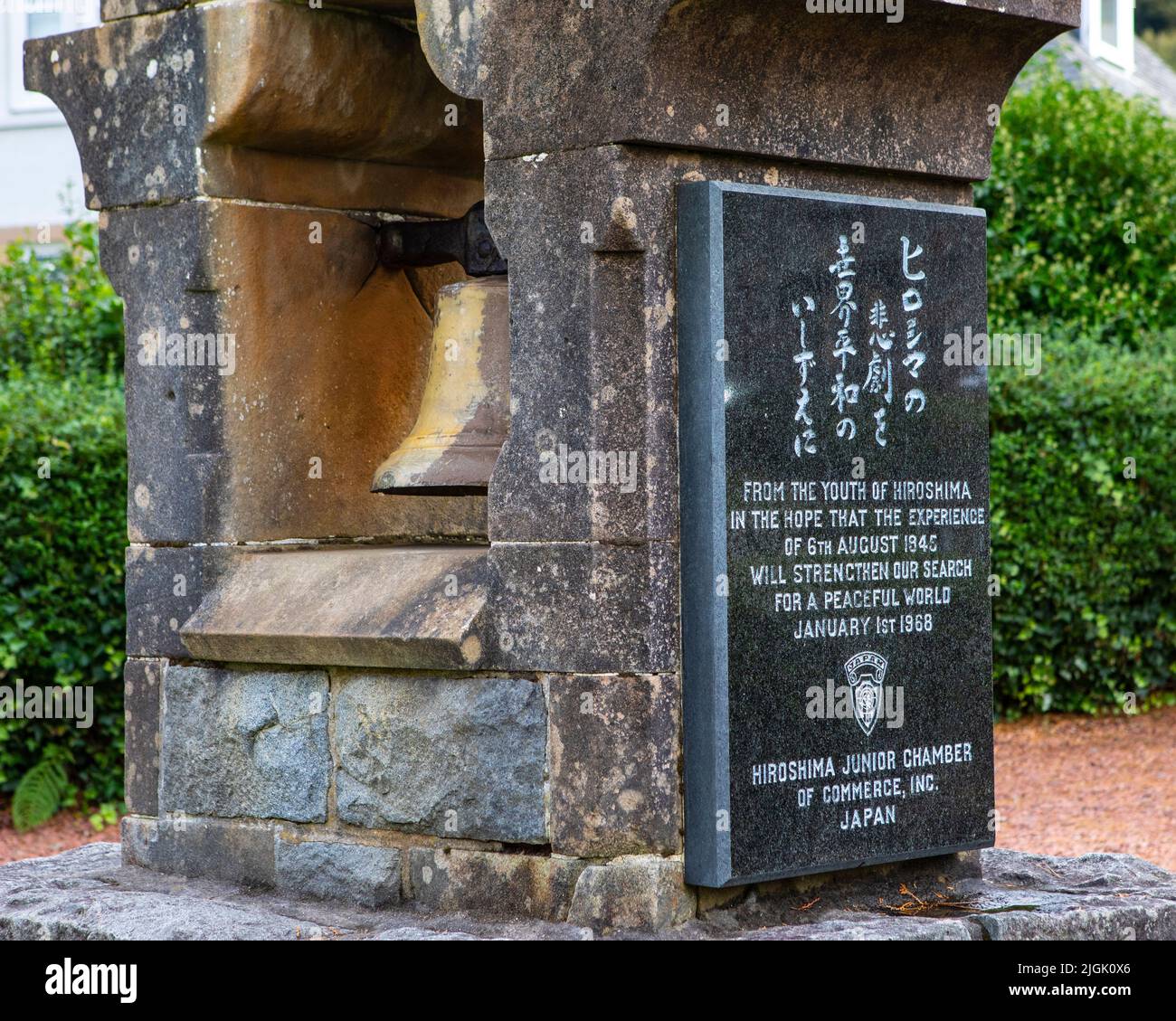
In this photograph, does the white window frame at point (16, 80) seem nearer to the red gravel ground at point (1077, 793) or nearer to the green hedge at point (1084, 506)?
the red gravel ground at point (1077, 793)

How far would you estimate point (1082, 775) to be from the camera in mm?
8641

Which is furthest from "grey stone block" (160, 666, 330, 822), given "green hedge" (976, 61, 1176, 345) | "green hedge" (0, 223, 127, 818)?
"green hedge" (976, 61, 1176, 345)

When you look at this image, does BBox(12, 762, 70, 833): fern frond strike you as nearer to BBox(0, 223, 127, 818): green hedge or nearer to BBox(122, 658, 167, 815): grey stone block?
BBox(0, 223, 127, 818): green hedge

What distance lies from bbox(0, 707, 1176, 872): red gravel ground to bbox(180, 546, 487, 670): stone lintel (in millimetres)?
3756

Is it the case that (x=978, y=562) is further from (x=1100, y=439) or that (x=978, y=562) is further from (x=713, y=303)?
(x=1100, y=439)

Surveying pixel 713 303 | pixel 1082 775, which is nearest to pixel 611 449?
pixel 713 303

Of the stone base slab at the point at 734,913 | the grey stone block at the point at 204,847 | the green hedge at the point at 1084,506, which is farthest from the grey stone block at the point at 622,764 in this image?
the green hedge at the point at 1084,506

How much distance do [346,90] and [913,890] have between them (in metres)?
2.41

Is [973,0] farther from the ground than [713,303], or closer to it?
farther from the ground

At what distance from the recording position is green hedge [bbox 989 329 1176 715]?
884cm

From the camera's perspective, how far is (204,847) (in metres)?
4.42

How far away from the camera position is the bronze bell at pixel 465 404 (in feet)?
13.9

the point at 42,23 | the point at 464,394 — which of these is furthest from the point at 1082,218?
the point at 42,23

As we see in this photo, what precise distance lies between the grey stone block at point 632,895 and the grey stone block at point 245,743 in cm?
82
